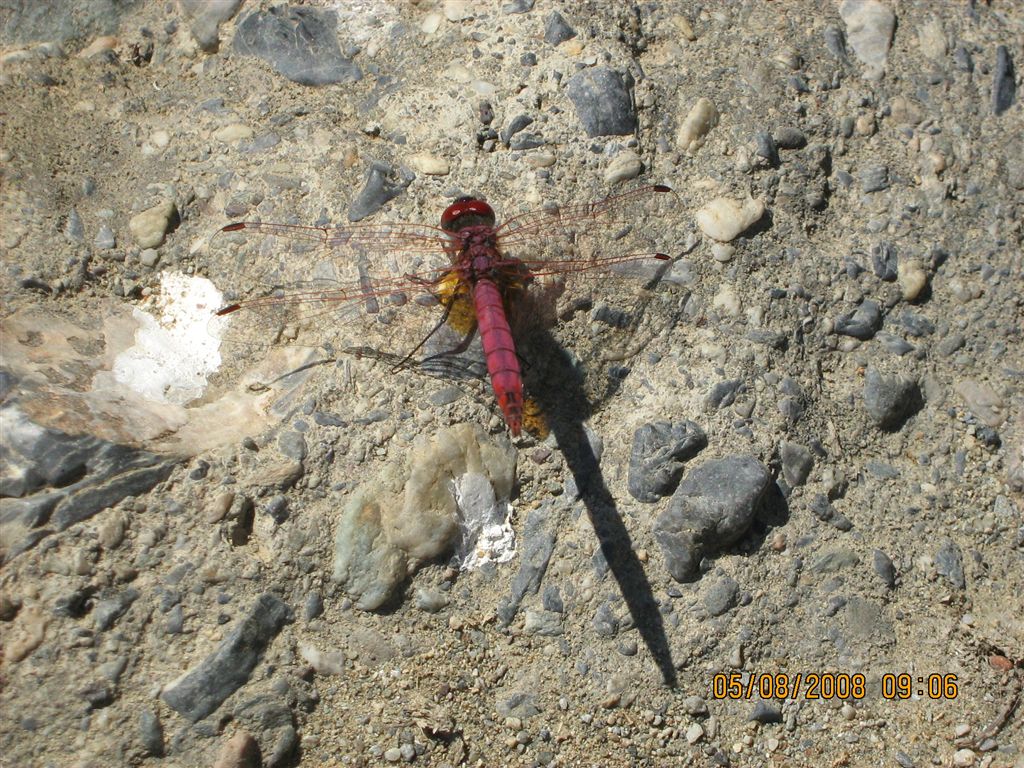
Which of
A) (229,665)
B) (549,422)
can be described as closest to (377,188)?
(549,422)

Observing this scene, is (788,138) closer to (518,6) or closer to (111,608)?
(518,6)

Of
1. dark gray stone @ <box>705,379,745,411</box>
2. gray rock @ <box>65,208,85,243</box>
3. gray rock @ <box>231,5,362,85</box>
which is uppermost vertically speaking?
gray rock @ <box>231,5,362,85</box>

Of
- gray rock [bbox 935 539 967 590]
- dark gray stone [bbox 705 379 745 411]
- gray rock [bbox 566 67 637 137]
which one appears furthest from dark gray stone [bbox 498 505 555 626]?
gray rock [bbox 566 67 637 137]

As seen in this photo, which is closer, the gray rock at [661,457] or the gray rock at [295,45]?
the gray rock at [661,457]

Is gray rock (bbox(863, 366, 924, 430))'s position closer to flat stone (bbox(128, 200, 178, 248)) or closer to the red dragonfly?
the red dragonfly

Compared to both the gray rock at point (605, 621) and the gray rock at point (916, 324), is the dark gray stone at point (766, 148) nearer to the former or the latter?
the gray rock at point (916, 324)

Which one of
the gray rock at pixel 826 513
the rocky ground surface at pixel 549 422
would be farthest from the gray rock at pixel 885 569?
the gray rock at pixel 826 513
